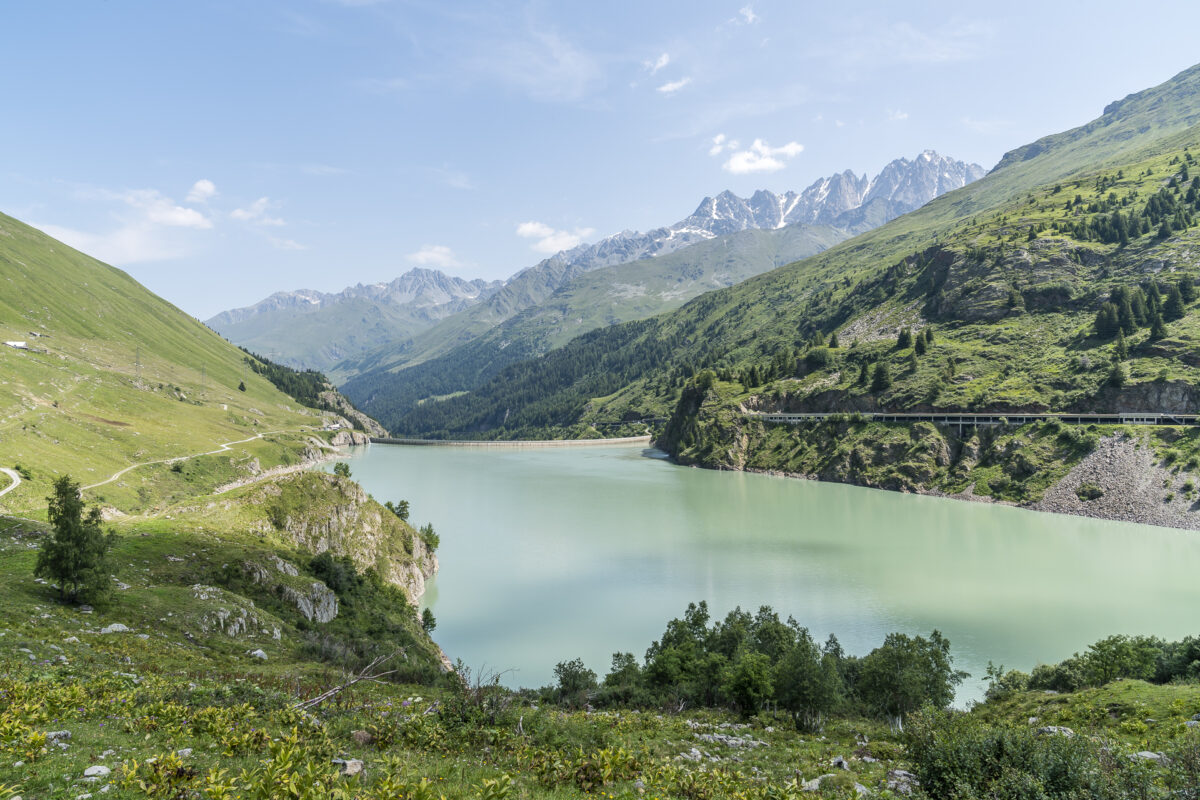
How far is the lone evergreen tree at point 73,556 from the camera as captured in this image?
2234 centimetres

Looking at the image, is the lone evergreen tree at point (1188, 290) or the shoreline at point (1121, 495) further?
the lone evergreen tree at point (1188, 290)

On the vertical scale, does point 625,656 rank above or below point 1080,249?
below

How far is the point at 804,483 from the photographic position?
395ft

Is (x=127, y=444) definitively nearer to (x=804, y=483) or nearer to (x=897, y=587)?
(x=897, y=587)

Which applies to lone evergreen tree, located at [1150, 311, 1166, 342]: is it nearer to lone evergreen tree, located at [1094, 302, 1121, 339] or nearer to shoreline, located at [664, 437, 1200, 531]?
lone evergreen tree, located at [1094, 302, 1121, 339]

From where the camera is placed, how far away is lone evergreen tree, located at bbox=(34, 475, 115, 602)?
73.3ft

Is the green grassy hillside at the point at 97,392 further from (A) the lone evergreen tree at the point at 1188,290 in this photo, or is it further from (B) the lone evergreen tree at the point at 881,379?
(A) the lone evergreen tree at the point at 1188,290

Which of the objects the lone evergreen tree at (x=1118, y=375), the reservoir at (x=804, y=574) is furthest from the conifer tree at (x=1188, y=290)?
the reservoir at (x=804, y=574)

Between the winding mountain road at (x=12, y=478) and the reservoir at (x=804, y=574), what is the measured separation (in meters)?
36.6

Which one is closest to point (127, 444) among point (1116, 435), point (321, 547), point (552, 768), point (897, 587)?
point (321, 547)

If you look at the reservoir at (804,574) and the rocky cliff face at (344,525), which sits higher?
the rocky cliff face at (344,525)

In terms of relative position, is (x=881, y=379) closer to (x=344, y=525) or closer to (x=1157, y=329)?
(x=1157, y=329)

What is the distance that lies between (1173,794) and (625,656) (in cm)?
2443

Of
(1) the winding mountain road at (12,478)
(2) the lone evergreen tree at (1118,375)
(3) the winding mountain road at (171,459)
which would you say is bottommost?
(3) the winding mountain road at (171,459)
